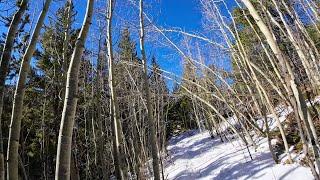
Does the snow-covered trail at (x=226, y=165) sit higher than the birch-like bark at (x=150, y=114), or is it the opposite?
the birch-like bark at (x=150, y=114)

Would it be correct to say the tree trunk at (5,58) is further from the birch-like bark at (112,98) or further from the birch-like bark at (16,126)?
the birch-like bark at (112,98)

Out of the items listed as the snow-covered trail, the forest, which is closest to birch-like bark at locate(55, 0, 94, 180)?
the forest

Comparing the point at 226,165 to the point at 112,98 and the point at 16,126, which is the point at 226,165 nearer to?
the point at 112,98

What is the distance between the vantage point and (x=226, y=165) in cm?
1294

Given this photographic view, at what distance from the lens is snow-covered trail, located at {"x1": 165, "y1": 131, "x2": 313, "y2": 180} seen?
941 cm

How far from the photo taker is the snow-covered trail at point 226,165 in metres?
9.41

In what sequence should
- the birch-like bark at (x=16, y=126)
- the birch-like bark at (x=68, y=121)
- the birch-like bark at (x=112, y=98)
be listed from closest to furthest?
the birch-like bark at (x=68, y=121) → the birch-like bark at (x=16, y=126) → the birch-like bark at (x=112, y=98)

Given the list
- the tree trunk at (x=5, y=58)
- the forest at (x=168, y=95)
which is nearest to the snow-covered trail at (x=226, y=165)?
the forest at (x=168, y=95)

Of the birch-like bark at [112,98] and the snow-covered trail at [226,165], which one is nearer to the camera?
the birch-like bark at [112,98]

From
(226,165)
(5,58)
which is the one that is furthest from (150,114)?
(5,58)

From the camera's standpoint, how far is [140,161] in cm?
1289

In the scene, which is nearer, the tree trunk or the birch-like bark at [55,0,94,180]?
the birch-like bark at [55,0,94,180]

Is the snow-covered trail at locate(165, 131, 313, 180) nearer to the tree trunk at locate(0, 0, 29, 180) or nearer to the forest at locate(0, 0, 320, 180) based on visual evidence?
the forest at locate(0, 0, 320, 180)

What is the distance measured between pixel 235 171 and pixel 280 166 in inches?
92.3
